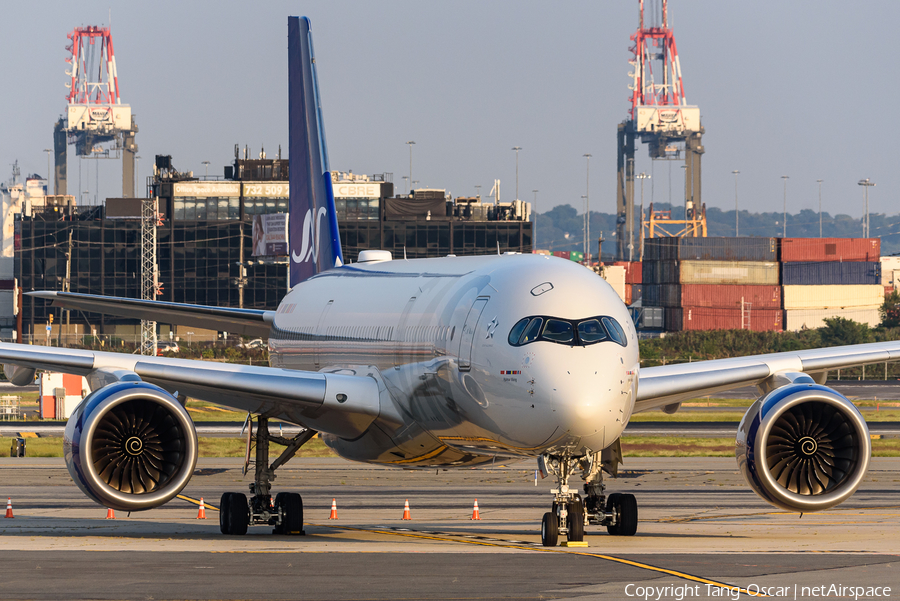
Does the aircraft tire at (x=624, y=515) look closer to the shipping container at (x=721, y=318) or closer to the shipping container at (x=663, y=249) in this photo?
the shipping container at (x=721, y=318)

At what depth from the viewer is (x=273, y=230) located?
135 m

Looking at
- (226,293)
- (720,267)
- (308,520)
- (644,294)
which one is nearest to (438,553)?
(308,520)

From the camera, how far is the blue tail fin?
34531 mm

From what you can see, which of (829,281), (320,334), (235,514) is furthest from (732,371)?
(829,281)

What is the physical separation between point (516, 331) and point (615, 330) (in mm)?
1525

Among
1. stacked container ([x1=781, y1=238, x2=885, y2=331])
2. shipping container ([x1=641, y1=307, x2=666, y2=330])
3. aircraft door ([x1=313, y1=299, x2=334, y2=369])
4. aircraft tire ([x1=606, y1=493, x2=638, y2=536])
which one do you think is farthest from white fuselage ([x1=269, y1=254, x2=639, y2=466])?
shipping container ([x1=641, y1=307, x2=666, y2=330])

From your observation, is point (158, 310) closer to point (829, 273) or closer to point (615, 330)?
point (615, 330)

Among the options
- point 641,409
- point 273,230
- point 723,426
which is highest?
point 273,230

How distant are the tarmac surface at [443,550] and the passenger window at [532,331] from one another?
339 cm

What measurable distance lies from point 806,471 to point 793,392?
4.57 feet

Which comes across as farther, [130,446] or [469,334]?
[130,446]

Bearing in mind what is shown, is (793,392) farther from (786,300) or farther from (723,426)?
(786,300)

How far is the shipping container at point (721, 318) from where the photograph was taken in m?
168

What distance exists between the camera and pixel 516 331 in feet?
62.1
